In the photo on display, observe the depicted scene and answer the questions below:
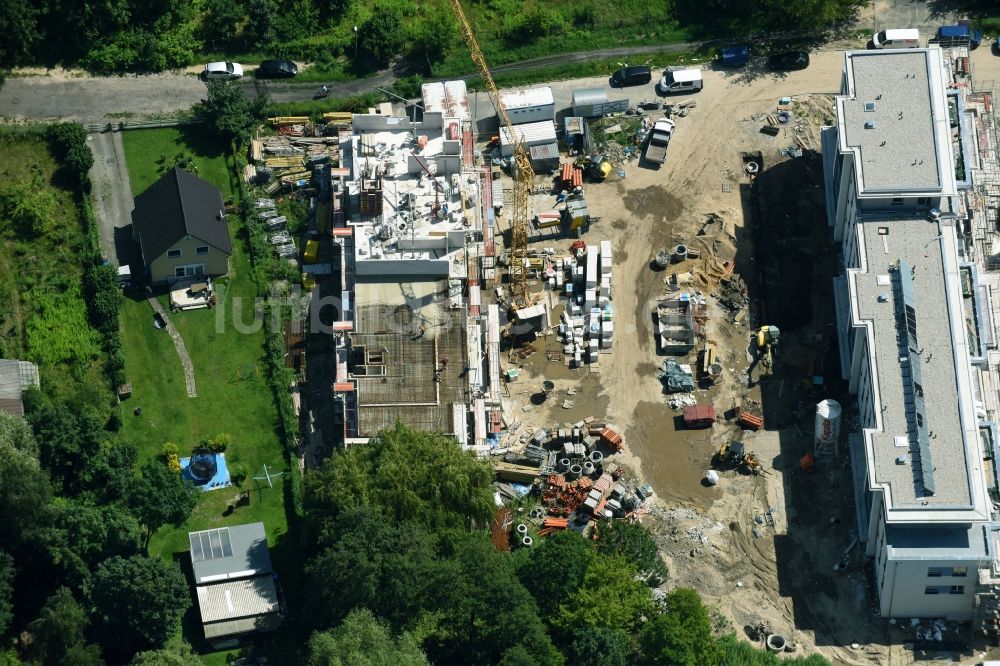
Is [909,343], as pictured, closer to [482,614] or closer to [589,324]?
[589,324]

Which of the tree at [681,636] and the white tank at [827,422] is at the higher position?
the white tank at [827,422]

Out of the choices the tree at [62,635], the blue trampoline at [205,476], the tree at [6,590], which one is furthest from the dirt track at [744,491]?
the tree at [6,590]

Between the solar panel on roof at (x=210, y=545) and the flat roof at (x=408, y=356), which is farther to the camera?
the flat roof at (x=408, y=356)

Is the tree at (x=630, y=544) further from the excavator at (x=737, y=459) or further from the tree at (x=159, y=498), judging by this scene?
the tree at (x=159, y=498)

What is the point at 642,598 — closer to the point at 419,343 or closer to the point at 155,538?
the point at 419,343

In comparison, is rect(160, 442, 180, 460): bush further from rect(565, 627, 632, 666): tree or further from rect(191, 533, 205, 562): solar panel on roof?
rect(565, 627, 632, 666): tree

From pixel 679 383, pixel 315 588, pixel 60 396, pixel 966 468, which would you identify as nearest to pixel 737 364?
pixel 679 383

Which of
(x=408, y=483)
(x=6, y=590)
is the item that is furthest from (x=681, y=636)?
(x=6, y=590)
